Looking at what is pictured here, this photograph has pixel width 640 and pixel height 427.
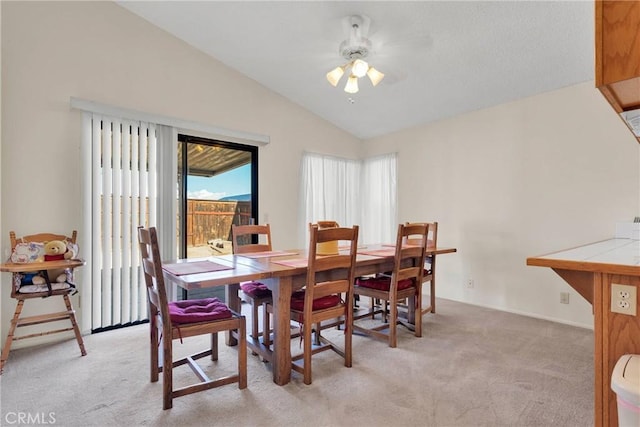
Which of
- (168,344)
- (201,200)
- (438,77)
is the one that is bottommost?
(168,344)

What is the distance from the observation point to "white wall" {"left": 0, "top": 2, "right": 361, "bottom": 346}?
2633mm

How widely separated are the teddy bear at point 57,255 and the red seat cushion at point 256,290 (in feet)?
4.56

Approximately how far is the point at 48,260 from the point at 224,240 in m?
1.75

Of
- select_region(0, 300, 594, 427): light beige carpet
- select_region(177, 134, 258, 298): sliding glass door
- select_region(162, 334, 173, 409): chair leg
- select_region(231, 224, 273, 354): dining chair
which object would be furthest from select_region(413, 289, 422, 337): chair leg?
select_region(177, 134, 258, 298): sliding glass door

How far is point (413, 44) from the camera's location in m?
2.89

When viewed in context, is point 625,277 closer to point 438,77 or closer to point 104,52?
point 438,77

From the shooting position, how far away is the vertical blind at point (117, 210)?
9.73 ft

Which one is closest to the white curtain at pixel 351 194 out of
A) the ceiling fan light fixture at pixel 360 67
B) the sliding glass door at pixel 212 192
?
the sliding glass door at pixel 212 192

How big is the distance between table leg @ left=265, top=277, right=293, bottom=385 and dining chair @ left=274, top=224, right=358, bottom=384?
0.33 ft

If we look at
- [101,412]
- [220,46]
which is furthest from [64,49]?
[101,412]

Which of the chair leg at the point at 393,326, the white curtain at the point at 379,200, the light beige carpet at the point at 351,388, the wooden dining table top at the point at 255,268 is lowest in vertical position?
the light beige carpet at the point at 351,388

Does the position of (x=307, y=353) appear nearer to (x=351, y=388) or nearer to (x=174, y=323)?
(x=351, y=388)

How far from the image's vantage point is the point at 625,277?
1166 mm

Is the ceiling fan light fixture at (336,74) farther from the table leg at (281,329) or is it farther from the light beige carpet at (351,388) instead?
the light beige carpet at (351,388)
